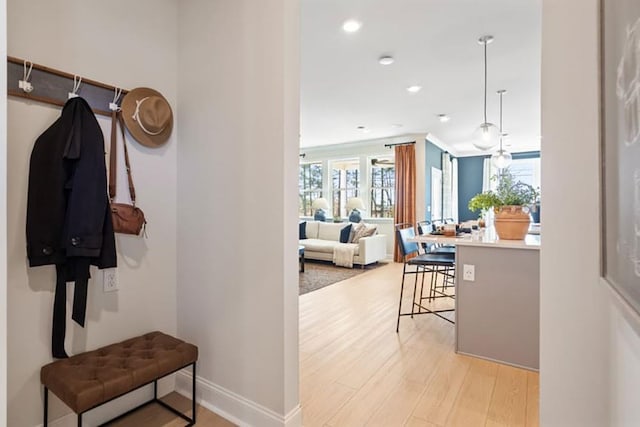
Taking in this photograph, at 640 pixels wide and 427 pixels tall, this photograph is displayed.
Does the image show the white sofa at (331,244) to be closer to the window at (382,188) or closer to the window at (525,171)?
the window at (382,188)

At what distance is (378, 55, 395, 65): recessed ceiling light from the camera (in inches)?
133

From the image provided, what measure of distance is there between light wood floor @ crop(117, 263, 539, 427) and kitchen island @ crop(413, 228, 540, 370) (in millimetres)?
118

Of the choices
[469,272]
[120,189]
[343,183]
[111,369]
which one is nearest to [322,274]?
[343,183]

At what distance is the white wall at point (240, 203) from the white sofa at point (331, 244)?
4.28 metres

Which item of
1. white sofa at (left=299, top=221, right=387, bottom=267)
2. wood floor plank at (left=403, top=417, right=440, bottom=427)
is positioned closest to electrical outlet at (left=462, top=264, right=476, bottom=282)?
wood floor plank at (left=403, top=417, right=440, bottom=427)

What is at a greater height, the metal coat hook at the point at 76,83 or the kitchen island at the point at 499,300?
the metal coat hook at the point at 76,83

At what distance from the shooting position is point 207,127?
1932mm

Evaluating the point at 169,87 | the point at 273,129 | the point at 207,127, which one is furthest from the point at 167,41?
the point at 273,129

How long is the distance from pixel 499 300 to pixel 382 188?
523cm

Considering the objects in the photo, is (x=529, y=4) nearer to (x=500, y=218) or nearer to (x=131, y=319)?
(x=500, y=218)

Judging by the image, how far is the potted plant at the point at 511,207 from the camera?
2590mm

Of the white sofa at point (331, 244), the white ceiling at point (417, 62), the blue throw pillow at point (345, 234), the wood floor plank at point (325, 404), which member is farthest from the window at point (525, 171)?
the wood floor plank at point (325, 404)

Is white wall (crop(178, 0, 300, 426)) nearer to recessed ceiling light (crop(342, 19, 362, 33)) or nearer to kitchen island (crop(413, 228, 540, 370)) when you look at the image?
recessed ceiling light (crop(342, 19, 362, 33))

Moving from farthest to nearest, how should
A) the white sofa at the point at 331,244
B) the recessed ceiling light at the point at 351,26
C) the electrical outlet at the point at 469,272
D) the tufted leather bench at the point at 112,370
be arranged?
1. the white sofa at the point at 331,244
2. the recessed ceiling light at the point at 351,26
3. the electrical outlet at the point at 469,272
4. the tufted leather bench at the point at 112,370
